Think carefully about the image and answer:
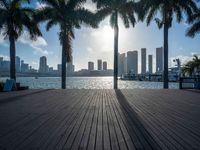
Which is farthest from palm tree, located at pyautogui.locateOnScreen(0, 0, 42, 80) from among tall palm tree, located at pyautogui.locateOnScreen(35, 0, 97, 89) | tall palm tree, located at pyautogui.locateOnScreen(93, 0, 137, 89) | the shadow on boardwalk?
the shadow on boardwalk

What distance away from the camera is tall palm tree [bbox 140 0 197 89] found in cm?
2528

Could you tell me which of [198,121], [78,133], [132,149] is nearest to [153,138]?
[132,149]

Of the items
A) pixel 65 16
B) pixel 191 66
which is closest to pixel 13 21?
pixel 65 16

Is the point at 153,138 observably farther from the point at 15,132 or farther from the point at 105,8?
the point at 105,8

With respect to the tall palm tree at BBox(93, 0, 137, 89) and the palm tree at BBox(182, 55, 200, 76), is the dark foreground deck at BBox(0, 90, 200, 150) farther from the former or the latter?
the palm tree at BBox(182, 55, 200, 76)

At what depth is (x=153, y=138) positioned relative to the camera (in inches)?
209

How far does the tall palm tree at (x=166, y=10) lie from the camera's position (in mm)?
25281

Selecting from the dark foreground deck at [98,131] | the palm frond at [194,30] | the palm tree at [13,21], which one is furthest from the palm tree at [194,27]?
the dark foreground deck at [98,131]

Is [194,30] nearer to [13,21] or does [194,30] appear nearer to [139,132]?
[13,21]

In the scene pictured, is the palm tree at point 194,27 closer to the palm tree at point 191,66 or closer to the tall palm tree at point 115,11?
the tall palm tree at point 115,11

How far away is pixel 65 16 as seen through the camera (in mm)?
25391

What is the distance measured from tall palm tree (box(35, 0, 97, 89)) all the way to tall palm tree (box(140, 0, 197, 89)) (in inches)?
253

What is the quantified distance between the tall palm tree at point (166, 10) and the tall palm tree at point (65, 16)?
6434 millimetres

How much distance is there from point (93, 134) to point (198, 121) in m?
3.49
